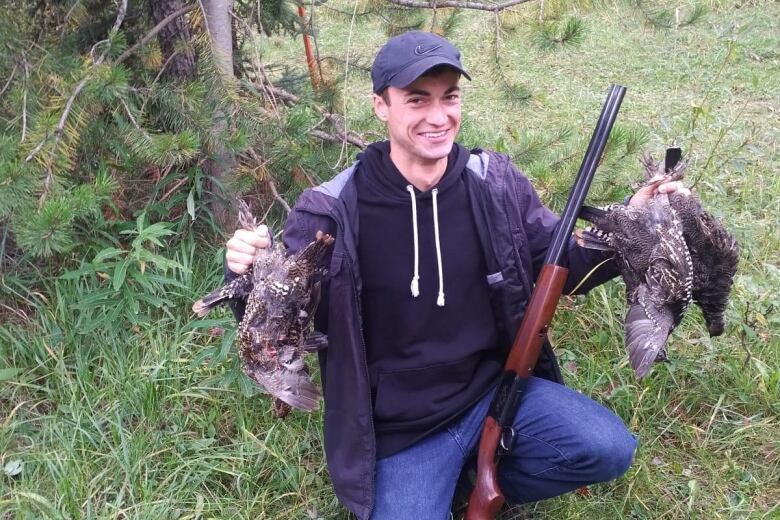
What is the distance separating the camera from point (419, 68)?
7.60 feet

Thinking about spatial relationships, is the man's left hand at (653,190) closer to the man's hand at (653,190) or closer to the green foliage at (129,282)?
→ the man's hand at (653,190)

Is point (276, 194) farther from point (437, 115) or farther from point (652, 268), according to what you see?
point (652, 268)

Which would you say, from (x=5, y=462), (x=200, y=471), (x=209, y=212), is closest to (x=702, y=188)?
(x=209, y=212)

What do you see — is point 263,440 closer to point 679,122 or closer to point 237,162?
point 237,162

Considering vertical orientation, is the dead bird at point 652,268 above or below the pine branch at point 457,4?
below

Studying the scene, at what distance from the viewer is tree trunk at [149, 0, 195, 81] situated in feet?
12.1

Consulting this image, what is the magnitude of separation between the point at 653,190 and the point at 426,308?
0.92 m

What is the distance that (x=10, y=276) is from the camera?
3709 mm

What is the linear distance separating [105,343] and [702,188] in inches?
158

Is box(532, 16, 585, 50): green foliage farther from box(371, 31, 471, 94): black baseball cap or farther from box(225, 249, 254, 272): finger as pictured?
box(225, 249, 254, 272): finger

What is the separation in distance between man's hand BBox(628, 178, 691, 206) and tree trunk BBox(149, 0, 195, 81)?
2.45 metres

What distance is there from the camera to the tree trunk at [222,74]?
312 cm

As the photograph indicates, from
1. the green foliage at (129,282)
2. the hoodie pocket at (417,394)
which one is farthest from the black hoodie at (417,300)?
the green foliage at (129,282)

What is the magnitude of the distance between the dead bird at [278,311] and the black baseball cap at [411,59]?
621 millimetres
